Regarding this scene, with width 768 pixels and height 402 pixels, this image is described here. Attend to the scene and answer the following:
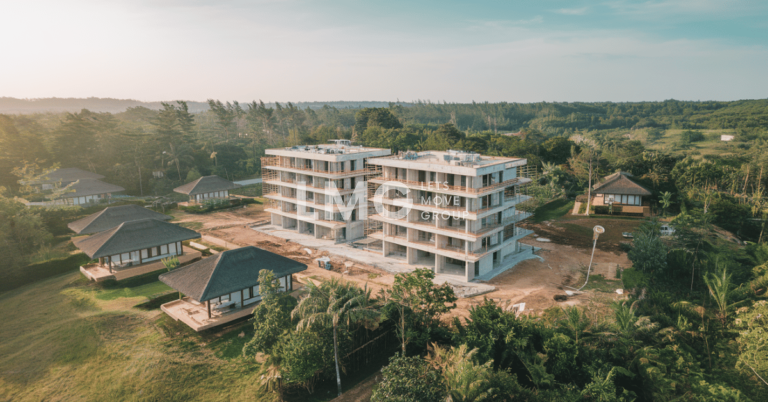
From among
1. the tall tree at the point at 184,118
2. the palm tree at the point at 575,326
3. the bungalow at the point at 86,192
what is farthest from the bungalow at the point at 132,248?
the tall tree at the point at 184,118

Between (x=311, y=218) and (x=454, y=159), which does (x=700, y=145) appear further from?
(x=311, y=218)

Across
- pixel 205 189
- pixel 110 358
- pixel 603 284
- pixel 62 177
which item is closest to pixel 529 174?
pixel 603 284

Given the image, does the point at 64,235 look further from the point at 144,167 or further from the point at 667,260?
the point at 667,260

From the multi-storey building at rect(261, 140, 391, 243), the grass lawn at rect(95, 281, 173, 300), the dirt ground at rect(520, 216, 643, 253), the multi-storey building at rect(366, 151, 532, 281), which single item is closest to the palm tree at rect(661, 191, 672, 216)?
the dirt ground at rect(520, 216, 643, 253)

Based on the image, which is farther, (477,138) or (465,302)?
(477,138)

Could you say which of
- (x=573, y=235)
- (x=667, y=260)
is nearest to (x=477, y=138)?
(x=573, y=235)

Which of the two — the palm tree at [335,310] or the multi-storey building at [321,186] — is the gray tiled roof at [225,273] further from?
the multi-storey building at [321,186]
